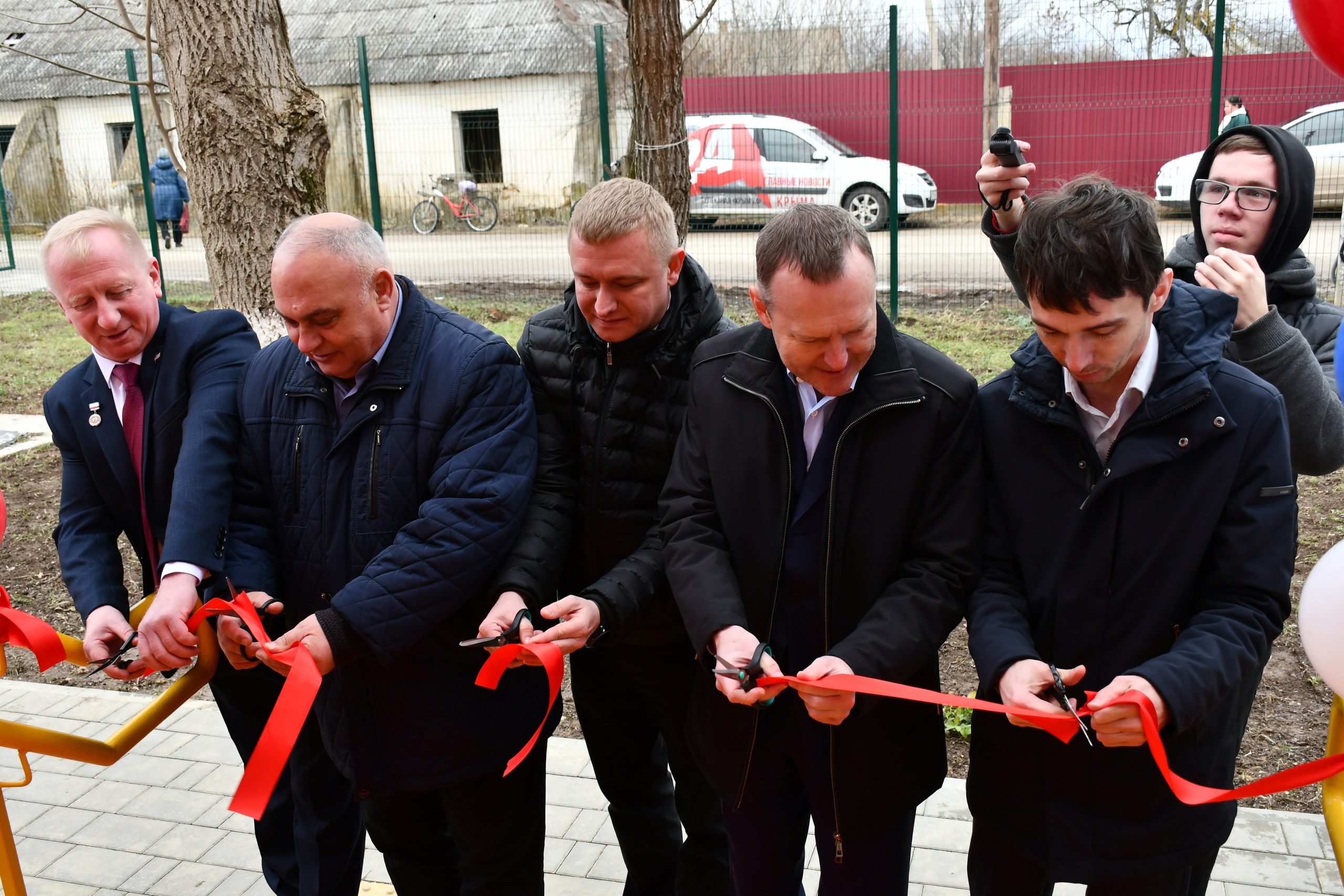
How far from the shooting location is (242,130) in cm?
505

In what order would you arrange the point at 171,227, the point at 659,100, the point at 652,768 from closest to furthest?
the point at 652,768, the point at 659,100, the point at 171,227

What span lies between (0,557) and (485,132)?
9985 mm

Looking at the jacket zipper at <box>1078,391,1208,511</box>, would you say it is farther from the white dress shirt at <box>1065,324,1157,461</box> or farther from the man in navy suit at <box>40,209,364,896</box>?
the man in navy suit at <box>40,209,364,896</box>

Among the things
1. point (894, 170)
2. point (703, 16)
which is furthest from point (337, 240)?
point (894, 170)

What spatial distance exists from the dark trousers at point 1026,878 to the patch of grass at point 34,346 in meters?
8.67

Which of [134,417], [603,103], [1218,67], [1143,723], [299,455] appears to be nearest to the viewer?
[1143,723]

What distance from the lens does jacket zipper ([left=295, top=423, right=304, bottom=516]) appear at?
2.66 m

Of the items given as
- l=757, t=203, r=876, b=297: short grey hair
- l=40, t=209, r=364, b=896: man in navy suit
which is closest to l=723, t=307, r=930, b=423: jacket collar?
l=757, t=203, r=876, b=297: short grey hair

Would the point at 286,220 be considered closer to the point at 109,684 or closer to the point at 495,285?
the point at 109,684

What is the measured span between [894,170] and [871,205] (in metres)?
1.31

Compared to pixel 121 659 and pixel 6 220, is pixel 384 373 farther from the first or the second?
pixel 6 220

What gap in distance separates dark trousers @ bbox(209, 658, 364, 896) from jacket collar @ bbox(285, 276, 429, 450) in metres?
0.91

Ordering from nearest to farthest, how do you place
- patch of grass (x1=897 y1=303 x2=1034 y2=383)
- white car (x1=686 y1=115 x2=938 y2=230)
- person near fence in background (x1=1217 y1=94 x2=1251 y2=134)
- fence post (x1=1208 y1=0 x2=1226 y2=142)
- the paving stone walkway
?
the paving stone walkway → patch of grass (x1=897 y1=303 x2=1034 y2=383) → fence post (x1=1208 y1=0 x2=1226 y2=142) → person near fence in background (x1=1217 y1=94 x2=1251 y2=134) → white car (x1=686 y1=115 x2=938 y2=230)

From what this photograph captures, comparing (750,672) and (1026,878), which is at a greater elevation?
(750,672)
